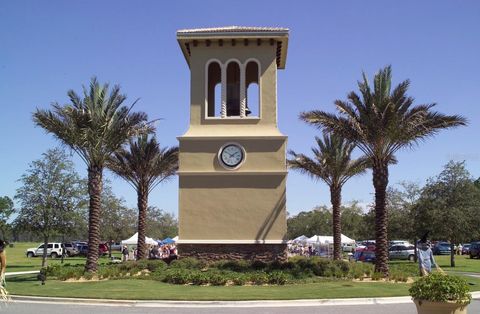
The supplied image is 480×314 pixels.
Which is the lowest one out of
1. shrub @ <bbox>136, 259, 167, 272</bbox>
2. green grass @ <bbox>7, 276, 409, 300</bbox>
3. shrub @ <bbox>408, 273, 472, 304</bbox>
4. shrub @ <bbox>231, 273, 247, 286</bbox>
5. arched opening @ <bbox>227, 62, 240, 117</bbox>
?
green grass @ <bbox>7, 276, 409, 300</bbox>

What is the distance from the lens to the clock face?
26266 millimetres

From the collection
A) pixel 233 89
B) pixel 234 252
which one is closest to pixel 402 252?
pixel 233 89

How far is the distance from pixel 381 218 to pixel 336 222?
986 centimetres

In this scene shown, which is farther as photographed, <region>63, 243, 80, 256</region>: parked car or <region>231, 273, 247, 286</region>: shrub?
<region>63, 243, 80, 256</region>: parked car

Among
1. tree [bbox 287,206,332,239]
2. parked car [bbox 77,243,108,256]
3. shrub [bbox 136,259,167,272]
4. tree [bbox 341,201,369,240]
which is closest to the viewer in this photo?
shrub [bbox 136,259,167,272]

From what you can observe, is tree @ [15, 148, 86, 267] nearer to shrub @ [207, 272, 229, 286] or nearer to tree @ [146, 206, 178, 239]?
shrub @ [207, 272, 229, 286]

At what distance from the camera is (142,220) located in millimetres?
33844

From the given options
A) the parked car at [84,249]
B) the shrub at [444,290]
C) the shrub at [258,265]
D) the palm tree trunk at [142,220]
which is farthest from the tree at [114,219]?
the shrub at [444,290]

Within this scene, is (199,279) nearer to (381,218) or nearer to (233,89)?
(381,218)

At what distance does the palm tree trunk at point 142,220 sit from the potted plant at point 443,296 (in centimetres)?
2524

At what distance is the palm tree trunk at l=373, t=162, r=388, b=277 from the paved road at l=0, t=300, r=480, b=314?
7.87 meters


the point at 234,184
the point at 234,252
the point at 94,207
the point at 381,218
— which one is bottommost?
the point at 234,252

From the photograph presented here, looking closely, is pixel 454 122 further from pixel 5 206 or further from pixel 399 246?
pixel 5 206

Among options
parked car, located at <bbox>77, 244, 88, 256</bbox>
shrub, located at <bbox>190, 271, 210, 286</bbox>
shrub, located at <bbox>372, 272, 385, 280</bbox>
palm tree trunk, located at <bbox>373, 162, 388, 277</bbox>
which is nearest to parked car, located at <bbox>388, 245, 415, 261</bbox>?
palm tree trunk, located at <bbox>373, 162, 388, 277</bbox>
